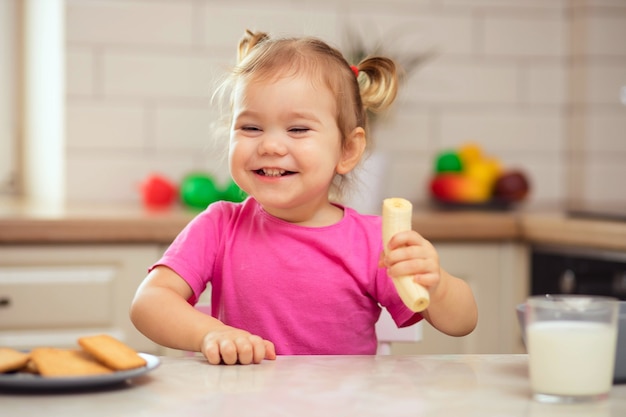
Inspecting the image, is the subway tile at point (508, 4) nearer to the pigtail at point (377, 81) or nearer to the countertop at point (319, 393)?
the pigtail at point (377, 81)

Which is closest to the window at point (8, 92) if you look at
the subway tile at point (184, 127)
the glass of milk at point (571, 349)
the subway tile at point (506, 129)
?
the subway tile at point (184, 127)

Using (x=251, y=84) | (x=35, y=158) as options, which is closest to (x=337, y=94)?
(x=251, y=84)

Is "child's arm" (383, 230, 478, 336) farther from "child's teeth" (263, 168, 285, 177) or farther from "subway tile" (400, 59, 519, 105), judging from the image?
"subway tile" (400, 59, 519, 105)

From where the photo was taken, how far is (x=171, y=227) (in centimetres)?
221

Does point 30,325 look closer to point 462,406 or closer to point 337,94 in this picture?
point 337,94

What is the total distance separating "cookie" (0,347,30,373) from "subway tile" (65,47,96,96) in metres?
1.83

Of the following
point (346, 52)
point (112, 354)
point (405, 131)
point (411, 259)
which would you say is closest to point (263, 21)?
point (346, 52)

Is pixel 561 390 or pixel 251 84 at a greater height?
pixel 251 84

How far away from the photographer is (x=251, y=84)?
1339 millimetres

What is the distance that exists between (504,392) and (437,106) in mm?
2058

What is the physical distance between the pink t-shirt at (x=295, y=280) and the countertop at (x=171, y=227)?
32.1 inches

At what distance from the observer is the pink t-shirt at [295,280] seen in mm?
1372

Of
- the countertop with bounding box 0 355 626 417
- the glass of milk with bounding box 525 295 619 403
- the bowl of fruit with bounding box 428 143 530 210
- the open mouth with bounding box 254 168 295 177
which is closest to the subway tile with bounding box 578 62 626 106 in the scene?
the bowl of fruit with bounding box 428 143 530 210

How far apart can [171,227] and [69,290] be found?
0.27m
